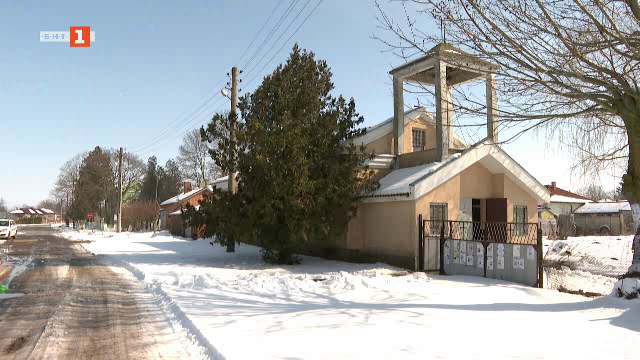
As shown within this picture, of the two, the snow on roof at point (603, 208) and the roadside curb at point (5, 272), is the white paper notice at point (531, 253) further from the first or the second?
the snow on roof at point (603, 208)

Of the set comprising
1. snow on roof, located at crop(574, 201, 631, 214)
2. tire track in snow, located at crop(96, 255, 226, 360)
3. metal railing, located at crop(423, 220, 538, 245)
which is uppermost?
snow on roof, located at crop(574, 201, 631, 214)

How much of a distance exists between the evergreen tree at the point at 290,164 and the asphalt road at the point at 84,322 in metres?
4.37

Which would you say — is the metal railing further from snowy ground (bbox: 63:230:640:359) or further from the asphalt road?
the asphalt road

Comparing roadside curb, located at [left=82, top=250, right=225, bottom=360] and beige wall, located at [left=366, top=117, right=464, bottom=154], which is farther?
beige wall, located at [left=366, top=117, right=464, bottom=154]

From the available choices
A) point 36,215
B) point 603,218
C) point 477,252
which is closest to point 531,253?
point 477,252

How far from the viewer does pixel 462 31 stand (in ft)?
24.6

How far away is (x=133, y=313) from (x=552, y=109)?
832 cm

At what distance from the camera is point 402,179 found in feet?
55.9

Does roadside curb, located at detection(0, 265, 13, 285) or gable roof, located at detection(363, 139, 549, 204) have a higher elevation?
gable roof, located at detection(363, 139, 549, 204)

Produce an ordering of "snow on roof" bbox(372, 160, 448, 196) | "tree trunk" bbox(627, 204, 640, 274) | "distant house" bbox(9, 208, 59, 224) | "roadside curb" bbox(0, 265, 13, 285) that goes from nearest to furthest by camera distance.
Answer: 1. "tree trunk" bbox(627, 204, 640, 274)
2. "roadside curb" bbox(0, 265, 13, 285)
3. "snow on roof" bbox(372, 160, 448, 196)
4. "distant house" bbox(9, 208, 59, 224)

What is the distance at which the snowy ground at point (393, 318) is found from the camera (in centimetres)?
633

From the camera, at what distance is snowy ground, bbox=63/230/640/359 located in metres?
6.33

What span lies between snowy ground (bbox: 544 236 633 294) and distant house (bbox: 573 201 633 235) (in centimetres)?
1727

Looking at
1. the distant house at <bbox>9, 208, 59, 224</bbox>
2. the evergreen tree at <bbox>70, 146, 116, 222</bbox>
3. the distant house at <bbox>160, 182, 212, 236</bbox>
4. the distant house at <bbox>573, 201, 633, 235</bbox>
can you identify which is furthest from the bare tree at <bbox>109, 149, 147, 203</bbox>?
the distant house at <bbox>573, 201, 633, 235</bbox>
